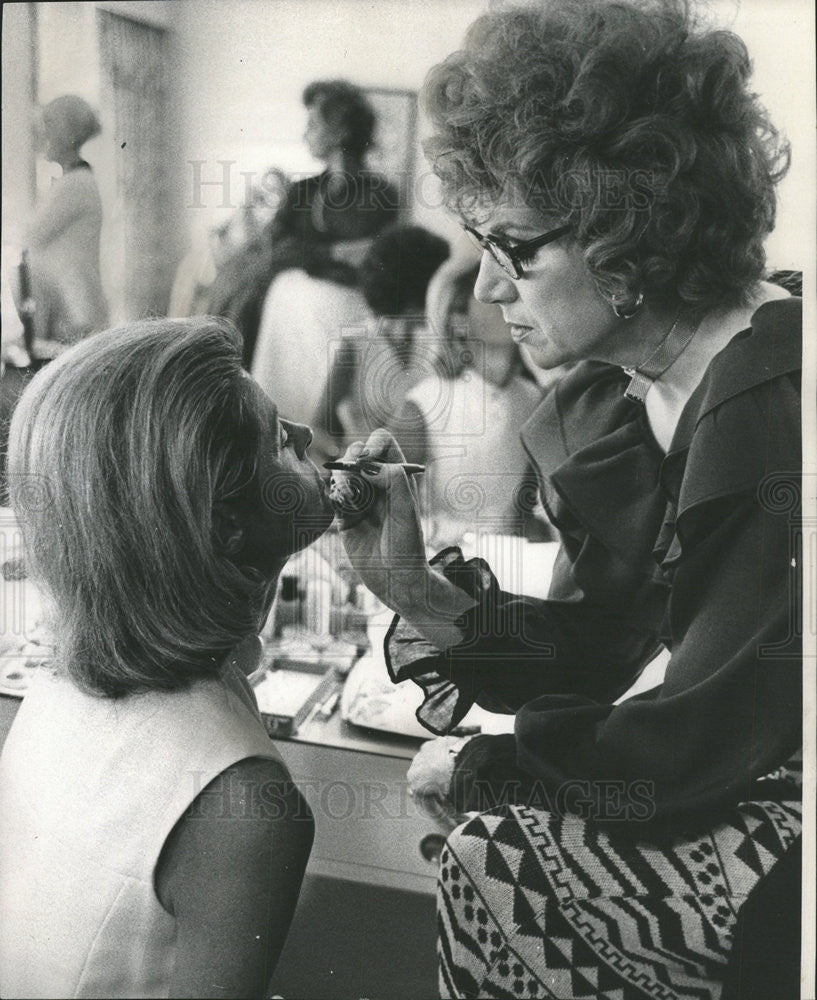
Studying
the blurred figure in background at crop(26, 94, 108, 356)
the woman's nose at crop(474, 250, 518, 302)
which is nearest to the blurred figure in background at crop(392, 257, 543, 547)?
the woman's nose at crop(474, 250, 518, 302)

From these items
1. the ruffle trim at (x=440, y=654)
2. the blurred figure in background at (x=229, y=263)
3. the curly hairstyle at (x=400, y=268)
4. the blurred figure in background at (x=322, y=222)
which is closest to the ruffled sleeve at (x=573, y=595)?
the ruffle trim at (x=440, y=654)

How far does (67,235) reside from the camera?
1.43 metres

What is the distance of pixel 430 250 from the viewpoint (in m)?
1.37

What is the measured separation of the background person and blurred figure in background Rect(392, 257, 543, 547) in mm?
196

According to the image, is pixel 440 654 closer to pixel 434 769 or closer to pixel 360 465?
pixel 434 769

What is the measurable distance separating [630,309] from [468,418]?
0.28 meters

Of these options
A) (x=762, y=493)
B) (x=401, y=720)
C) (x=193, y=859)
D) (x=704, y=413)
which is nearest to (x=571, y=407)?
(x=704, y=413)

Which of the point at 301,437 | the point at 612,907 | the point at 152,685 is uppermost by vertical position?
the point at 301,437

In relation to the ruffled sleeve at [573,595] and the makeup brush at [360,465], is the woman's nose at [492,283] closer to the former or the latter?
the ruffled sleeve at [573,595]

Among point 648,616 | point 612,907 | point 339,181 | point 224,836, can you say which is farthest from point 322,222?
point 612,907

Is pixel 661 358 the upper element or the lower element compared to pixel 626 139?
lower

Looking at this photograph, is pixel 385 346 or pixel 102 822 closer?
pixel 102 822

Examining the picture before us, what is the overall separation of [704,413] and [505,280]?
0.35 m

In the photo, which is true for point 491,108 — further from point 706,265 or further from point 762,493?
point 762,493
